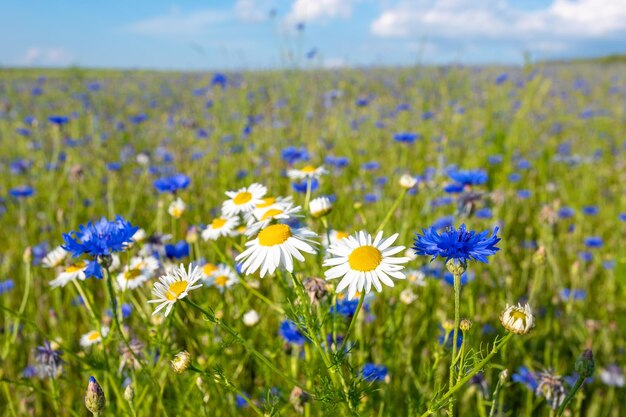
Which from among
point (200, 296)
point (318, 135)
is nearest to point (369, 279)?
point (200, 296)

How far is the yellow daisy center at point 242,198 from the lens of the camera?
1398 mm

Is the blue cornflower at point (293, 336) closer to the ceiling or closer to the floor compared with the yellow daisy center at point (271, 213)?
closer to the floor

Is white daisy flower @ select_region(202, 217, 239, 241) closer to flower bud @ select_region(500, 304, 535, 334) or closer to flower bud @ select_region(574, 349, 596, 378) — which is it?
flower bud @ select_region(500, 304, 535, 334)

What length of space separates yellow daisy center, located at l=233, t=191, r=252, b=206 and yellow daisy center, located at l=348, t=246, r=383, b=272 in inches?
20.1

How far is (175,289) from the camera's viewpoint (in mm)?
953

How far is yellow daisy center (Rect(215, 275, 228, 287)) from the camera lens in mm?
1656

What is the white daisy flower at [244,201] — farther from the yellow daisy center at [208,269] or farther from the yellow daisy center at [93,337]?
the yellow daisy center at [93,337]

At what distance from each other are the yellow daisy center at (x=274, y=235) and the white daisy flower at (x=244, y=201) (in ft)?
0.94

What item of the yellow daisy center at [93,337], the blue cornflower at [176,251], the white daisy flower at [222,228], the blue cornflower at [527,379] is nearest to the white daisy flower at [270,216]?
the white daisy flower at [222,228]

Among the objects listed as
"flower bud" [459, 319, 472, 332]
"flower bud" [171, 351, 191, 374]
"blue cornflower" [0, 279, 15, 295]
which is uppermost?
"flower bud" [459, 319, 472, 332]

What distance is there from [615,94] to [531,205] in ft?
24.0

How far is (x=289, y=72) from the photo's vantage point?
4.77 metres

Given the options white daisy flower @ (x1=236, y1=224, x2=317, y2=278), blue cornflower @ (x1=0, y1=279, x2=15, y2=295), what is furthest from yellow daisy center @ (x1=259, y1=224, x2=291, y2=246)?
blue cornflower @ (x1=0, y1=279, x2=15, y2=295)

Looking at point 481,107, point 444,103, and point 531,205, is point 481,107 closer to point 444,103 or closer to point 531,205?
point 444,103
